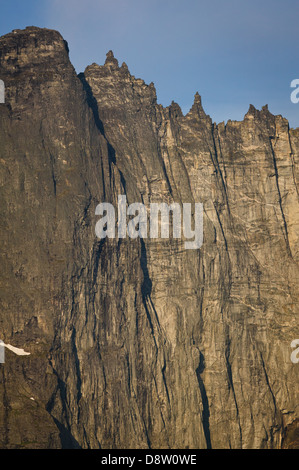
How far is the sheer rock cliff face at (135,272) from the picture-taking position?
269ft

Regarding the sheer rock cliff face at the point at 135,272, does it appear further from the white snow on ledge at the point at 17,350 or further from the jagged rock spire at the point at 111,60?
the white snow on ledge at the point at 17,350

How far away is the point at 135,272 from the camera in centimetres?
8731

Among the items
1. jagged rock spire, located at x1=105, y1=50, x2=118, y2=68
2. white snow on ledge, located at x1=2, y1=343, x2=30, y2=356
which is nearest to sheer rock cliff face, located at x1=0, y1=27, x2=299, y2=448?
jagged rock spire, located at x1=105, y1=50, x2=118, y2=68

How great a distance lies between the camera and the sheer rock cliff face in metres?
82.1

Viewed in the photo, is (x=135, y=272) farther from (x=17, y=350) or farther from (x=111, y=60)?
(x=111, y=60)

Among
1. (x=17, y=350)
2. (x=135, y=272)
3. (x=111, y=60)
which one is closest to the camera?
(x=17, y=350)

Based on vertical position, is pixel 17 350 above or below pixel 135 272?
below

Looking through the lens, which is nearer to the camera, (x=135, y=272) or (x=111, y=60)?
(x=135, y=272)

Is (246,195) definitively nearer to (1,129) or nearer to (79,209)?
(79,209)

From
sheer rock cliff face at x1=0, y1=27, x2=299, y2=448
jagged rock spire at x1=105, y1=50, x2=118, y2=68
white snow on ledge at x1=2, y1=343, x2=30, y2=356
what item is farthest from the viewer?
jagged rock spire at x1=105, y1=50, x2=118, y2=68

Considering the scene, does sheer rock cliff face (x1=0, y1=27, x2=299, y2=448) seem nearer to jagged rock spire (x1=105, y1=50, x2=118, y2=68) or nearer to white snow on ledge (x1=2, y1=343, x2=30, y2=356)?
jagged rock spire (x1=105, y1=50, x2=118, y2=68)

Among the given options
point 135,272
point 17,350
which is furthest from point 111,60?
point 17,350

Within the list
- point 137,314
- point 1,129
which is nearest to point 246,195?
point 137,314

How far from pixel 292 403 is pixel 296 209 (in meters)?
17.8
